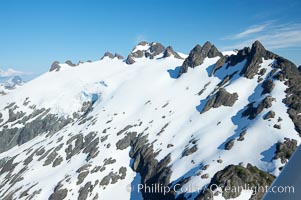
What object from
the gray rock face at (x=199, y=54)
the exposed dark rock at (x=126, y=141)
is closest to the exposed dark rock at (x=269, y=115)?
the exposed dark rock at (x=126, y=141)

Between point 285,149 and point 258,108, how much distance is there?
2619 cm

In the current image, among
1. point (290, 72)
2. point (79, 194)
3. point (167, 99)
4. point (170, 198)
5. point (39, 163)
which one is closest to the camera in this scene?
point (170, 198)

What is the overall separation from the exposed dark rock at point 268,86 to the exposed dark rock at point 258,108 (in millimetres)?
7654

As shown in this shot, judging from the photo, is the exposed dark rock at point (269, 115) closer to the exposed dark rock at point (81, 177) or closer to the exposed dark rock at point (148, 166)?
the exposed dark rock at point (148, 166)

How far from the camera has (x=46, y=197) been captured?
116062 mm

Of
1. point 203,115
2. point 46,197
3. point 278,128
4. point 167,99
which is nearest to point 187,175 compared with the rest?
point 278,128

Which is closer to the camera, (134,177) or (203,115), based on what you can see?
(134,177)

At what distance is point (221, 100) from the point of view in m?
127

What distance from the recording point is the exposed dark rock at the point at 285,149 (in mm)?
80062

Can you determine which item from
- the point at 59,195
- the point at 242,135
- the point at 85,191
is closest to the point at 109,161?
the point at 85,191

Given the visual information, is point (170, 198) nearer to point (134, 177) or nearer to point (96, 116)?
point (134, 177)

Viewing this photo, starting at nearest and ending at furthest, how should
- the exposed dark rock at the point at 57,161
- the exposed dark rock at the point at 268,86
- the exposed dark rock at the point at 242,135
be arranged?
1. the exposed dark rock at the point at 242,135
2. the exposed dark rock at the point at 268,86
3. the exposed dark rock at the point at 57,161

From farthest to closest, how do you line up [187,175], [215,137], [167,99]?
[167,99]
[215,137]
[187,175]

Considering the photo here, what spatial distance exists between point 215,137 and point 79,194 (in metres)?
54.6
